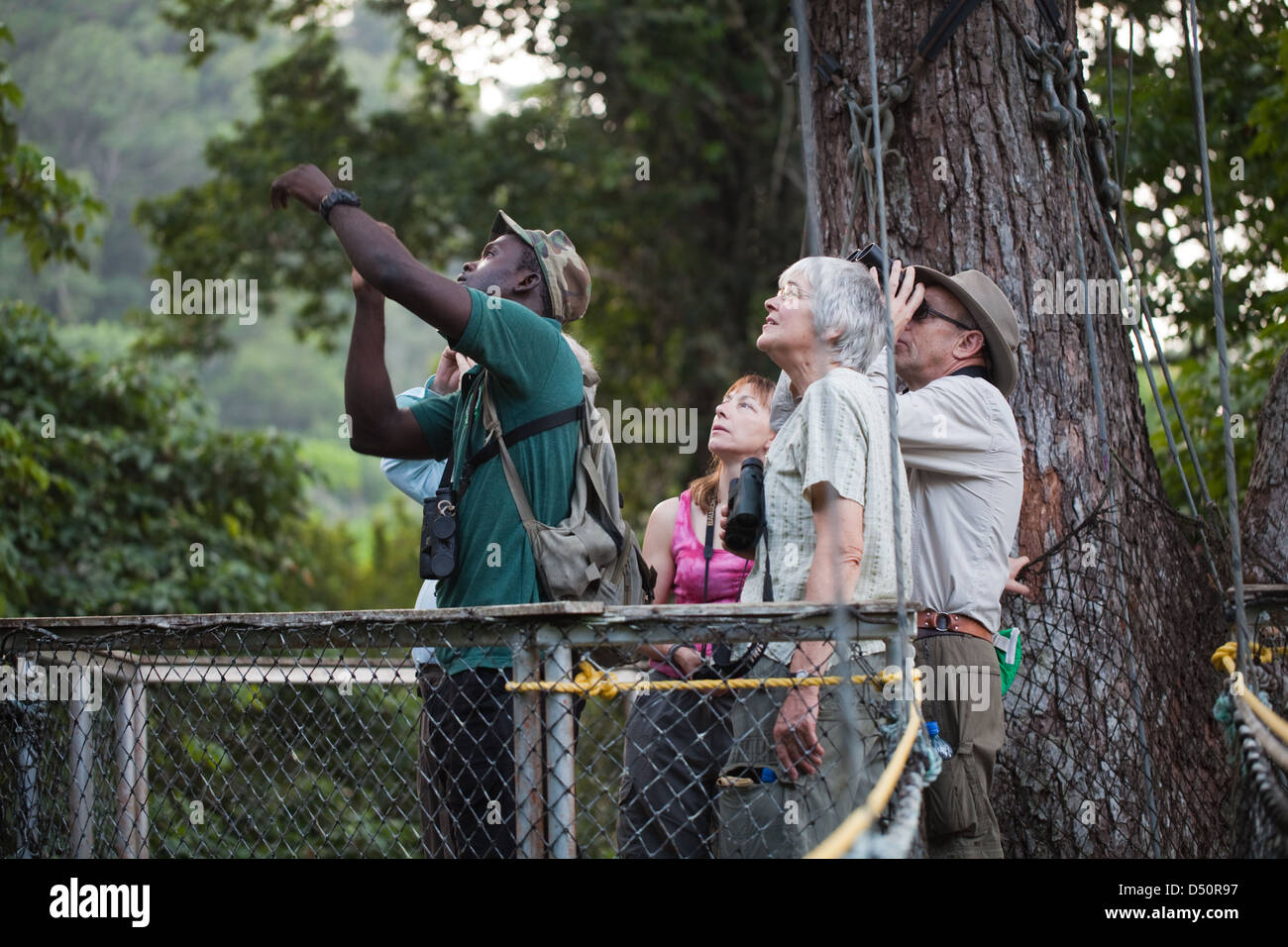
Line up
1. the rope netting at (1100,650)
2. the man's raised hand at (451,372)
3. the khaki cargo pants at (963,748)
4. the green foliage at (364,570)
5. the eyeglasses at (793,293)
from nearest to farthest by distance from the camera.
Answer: the khaki cargo pants at (963,748) < the eyeglasses at (793,293) < the rope netting at (1100,650) < the man's raised hand at (451,372) < the green foliage at (364,570)

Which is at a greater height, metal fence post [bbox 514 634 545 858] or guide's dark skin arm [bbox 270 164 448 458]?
guide's dark skin arm [bbox 270 164 448 458]

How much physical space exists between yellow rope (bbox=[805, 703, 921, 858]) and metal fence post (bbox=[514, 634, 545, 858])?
65 centimetres

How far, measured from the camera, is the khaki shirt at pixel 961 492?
295cm

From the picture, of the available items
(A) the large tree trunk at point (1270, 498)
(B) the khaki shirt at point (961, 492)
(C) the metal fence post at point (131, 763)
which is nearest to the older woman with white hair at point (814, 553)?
(B) the khaki shirt at point (961, 492)

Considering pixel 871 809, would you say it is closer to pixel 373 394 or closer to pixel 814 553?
pixel 814 553

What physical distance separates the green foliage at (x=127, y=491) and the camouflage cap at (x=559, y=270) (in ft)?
14.8

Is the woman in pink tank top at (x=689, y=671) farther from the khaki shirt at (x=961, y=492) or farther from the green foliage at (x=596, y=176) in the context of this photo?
the green foliage at (x=596, y=176)

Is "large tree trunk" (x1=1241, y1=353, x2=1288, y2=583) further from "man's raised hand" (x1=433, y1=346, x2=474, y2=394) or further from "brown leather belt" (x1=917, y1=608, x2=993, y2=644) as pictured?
"man's raised hand" (x1=433, y1=346, x2=474, y2=394)

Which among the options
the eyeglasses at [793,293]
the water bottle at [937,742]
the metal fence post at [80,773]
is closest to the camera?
the water bottle at [937,742]

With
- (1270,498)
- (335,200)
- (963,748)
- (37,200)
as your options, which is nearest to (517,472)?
(335,200)

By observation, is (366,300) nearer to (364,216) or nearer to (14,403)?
(364,216)

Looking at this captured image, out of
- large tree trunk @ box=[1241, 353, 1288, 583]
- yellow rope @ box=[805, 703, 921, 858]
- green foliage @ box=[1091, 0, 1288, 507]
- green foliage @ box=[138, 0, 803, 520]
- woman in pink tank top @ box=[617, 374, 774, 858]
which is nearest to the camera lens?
yellow rope @ box=[805, 703, 921, 858]

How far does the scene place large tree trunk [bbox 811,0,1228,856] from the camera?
3.58 m

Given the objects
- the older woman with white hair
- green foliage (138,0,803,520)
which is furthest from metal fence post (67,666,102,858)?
green foliage (138,0,803,520)
